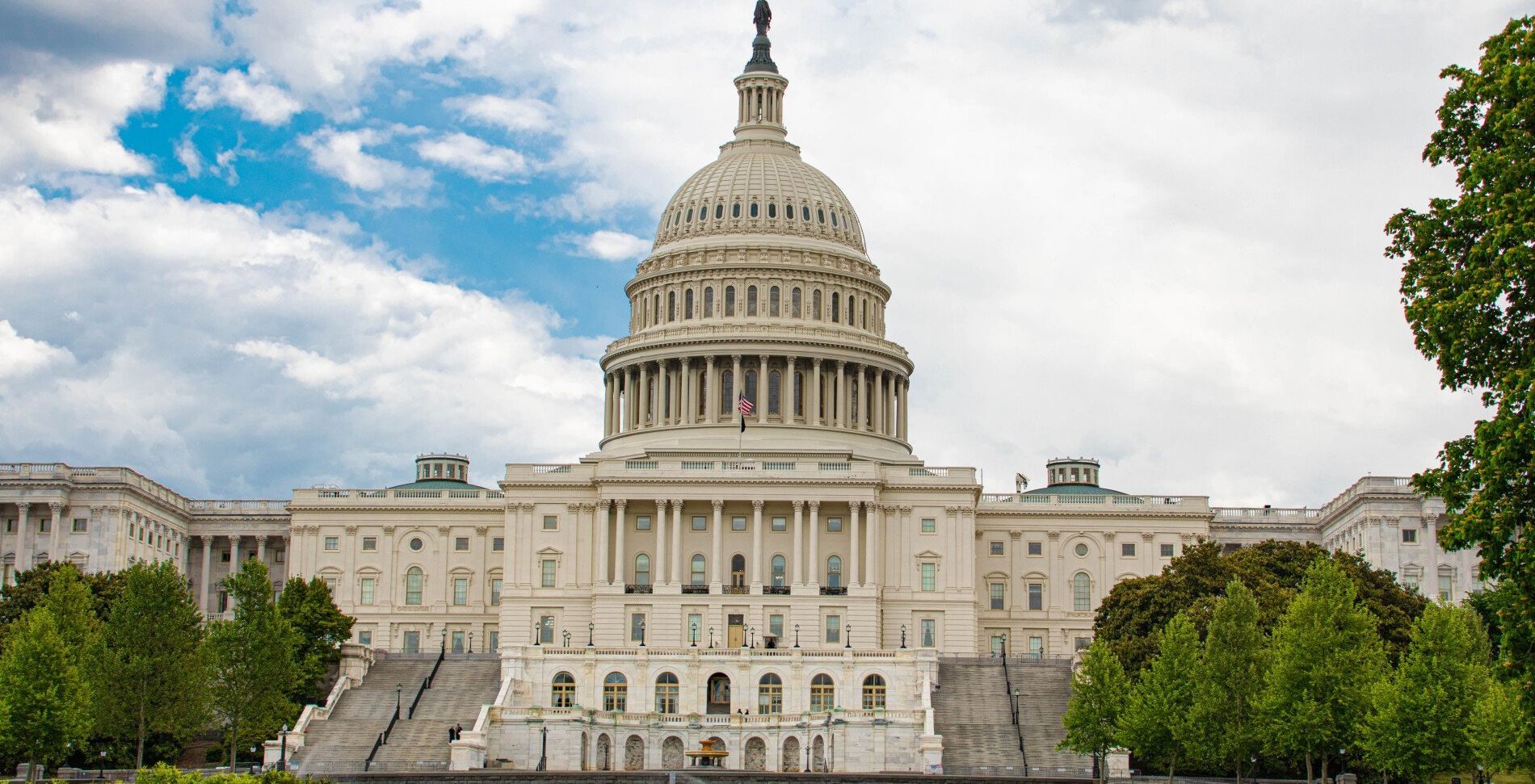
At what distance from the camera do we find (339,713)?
102 meters

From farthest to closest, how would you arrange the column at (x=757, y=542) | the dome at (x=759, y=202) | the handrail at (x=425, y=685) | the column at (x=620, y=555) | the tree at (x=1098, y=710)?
1. the dome at (x=759, y=202)
2. the column at (x=620, y=555)
3. the column at (x=757, y=542)
4. the handrail at (x=425, y=685)
5. the tree at (x=1098, y=710)

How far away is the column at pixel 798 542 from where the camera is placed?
125062mm

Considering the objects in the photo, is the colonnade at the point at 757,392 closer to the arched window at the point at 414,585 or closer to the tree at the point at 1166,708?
the arched window at the point at 414,585

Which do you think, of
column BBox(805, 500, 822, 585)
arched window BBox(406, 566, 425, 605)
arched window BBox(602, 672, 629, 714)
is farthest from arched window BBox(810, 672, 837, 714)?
arched window BBox(406, 566, 425, 605)

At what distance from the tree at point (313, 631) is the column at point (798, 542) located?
2730 cm

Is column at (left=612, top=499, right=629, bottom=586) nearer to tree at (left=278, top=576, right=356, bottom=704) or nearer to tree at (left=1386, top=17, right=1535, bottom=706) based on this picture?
tree at (left=278, top=576, right=356, bottom=704)

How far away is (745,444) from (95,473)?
41627 mm

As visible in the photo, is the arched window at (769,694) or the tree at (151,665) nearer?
the tree at (151,665)

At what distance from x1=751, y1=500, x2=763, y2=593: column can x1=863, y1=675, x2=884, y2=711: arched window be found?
18312 mm

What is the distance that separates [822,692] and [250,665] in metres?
30.8

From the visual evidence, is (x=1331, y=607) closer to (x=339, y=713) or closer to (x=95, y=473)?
(x=339, y=713)

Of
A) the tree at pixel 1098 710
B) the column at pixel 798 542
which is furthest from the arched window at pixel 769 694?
the tree at pixel 1098 710

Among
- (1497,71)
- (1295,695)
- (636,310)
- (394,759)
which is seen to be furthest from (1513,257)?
(636,310)

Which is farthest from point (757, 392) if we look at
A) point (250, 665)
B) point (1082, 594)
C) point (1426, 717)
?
point (1426, 717)
